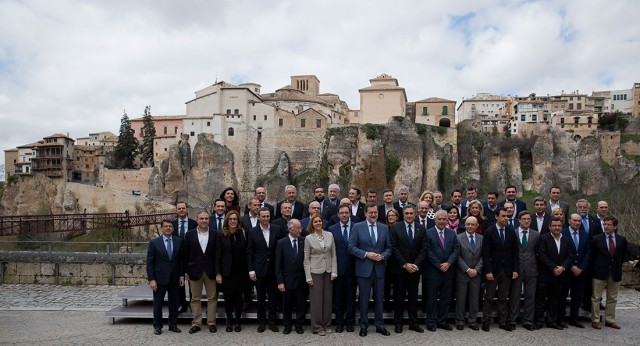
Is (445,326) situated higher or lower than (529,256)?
lower

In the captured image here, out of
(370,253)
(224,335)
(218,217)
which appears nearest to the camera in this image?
(224,335)

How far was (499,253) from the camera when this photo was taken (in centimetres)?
740

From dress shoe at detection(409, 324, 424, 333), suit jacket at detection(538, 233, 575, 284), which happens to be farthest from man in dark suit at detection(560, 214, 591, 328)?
dress shoe at detection(409, 324, 424, 333)

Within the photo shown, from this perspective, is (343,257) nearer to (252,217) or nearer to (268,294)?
(268,294)

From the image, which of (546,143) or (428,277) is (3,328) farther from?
(546,143)

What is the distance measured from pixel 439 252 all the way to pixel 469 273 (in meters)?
0.55

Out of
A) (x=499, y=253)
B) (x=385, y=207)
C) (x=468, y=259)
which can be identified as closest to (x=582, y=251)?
(x=499, y=253)

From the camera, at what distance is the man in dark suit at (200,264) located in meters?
7.45

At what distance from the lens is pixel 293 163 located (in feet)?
154

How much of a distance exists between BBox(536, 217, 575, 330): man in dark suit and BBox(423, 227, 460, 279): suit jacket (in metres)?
1.38

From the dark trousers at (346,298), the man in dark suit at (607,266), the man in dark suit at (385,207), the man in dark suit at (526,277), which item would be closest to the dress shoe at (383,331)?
the dark trousers at (346,298)

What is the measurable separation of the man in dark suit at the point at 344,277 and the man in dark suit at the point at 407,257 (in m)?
0.67

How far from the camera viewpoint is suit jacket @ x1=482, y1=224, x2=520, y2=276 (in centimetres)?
738

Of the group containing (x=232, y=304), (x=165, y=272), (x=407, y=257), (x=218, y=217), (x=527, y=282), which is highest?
(x=218, y=217)
